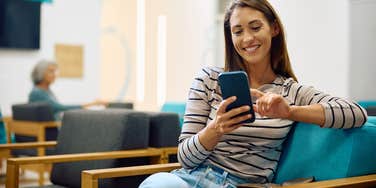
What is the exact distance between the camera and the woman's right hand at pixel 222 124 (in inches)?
61.0

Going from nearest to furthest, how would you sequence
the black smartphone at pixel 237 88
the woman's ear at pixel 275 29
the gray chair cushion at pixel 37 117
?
the black smartphone at pixel 237 88 → the woman's ear at pixel 275 29 → the gray chair cushion at pixel 37 117

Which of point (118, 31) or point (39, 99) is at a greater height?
point (118, 31)

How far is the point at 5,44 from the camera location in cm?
622

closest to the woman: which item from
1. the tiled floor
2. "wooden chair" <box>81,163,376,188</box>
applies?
"wooden chair" <box>81,163,376,188</box>

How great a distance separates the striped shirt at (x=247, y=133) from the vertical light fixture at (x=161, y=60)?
5566mm

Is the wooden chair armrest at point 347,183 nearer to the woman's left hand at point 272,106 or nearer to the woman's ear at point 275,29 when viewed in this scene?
the woman's left hand at point 272,106

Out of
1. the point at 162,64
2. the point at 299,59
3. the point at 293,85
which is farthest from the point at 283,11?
the point at 162,64

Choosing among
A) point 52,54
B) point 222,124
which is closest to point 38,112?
point 52,54

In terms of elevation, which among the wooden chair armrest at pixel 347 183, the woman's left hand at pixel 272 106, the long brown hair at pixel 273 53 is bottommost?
the wooden chair armrest at pixel 347 183

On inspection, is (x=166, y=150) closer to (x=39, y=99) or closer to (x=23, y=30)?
(x=39, y=99)

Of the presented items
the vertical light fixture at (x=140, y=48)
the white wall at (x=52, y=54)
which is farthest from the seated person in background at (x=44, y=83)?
the vertical light fixture at (x=140, y=48)

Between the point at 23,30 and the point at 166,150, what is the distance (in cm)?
432

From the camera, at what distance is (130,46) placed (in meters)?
7.79

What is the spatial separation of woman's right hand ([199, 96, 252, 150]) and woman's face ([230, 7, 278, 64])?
1.07 ft
